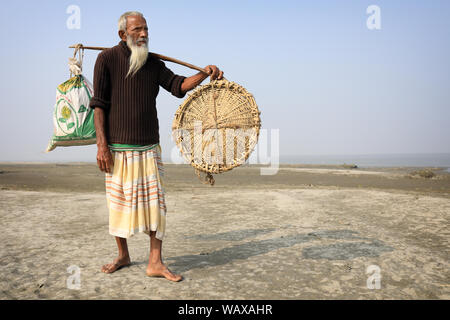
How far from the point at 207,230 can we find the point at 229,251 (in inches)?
48.8

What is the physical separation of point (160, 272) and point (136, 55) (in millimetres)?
1917

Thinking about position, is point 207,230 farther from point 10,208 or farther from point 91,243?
point 10,208

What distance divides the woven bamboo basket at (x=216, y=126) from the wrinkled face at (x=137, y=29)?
90 centimetres

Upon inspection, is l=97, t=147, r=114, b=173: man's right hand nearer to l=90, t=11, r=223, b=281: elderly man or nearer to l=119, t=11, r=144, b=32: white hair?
l=90, t=11, r=223, b=281: elderly man

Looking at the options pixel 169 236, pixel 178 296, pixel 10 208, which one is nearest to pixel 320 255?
pixel 178 296

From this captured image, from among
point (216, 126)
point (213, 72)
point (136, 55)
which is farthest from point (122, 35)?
point (216, 126)

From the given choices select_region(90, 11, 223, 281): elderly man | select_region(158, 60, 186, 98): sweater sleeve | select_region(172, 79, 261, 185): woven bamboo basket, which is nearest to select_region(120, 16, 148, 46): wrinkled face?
select_region(90, 11, 223, 281): elderly man

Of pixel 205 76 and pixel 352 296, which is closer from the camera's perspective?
pixel 352 296

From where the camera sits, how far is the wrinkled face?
2.88 m

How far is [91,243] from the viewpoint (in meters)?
4.25

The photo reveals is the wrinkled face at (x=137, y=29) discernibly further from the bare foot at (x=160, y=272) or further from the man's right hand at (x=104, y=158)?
the bare foot at (x=160, y=272)

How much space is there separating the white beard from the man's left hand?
0.61 metres

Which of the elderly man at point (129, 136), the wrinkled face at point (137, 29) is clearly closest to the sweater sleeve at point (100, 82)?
the elderly man at point (129, 136)

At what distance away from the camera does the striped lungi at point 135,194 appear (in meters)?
2.86
